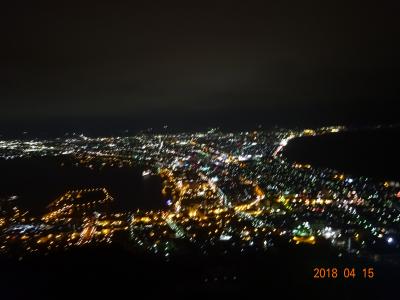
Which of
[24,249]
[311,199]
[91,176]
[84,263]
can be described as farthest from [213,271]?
[91,176]

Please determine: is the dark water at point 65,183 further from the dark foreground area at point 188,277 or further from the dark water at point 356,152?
the dark water at point 356,152

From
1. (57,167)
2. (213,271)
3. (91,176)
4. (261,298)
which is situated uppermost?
(57,167)

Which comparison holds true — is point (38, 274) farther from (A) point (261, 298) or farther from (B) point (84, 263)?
(A) point (261, 298)

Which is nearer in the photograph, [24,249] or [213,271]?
[213,271]

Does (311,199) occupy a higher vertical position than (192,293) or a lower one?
higher

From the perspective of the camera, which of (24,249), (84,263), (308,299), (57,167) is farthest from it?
(57,167)
